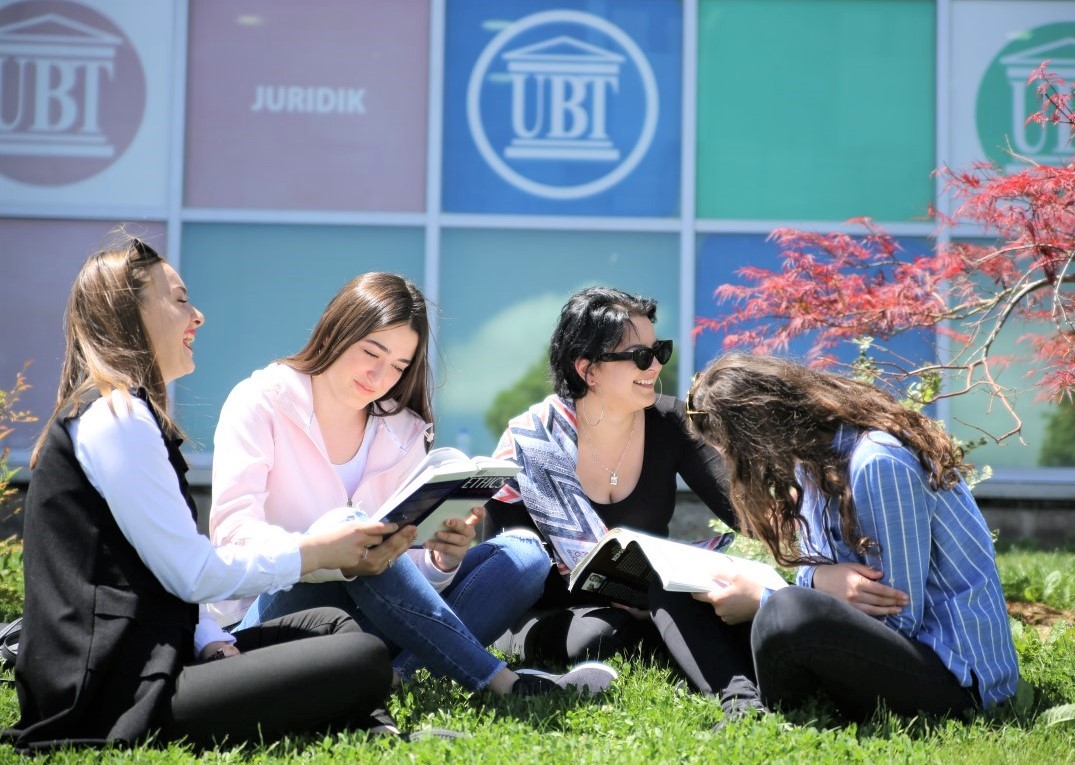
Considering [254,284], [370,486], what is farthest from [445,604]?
[254,284]

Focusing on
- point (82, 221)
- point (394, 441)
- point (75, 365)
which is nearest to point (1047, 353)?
point (394, 441)

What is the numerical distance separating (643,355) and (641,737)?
143 cm

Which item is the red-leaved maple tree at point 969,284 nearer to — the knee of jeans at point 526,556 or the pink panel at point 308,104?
the knee of jeans at point 526,556

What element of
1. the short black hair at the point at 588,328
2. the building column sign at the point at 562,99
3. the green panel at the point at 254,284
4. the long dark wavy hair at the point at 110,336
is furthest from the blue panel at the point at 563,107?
Answer: the long dark wavy hair at the point at 110,336

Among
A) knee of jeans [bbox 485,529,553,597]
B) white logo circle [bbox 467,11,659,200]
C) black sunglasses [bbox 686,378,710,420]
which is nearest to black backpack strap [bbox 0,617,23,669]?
knee of jeans [bbox 485,529,553,597]

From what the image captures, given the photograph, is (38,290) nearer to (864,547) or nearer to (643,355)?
(643,355)

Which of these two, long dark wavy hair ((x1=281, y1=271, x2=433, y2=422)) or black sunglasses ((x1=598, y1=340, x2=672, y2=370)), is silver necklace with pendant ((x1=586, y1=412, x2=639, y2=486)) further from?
long dark wavy hair ((x1=281, y1=271, x2=433, y2=422))

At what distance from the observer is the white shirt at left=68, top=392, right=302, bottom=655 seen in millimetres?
2598

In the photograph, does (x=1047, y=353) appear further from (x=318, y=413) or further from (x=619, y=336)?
(x=318, y=413)

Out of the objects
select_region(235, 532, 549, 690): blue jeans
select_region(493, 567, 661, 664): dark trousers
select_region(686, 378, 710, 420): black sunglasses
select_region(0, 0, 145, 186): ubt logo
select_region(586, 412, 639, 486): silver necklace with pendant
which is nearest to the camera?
select_region(686, 378, 710, 420): black sunglasses

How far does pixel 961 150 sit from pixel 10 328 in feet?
19.2

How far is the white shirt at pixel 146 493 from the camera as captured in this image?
2598mm

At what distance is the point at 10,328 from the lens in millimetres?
6805

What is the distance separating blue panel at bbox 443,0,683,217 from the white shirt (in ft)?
15.0
